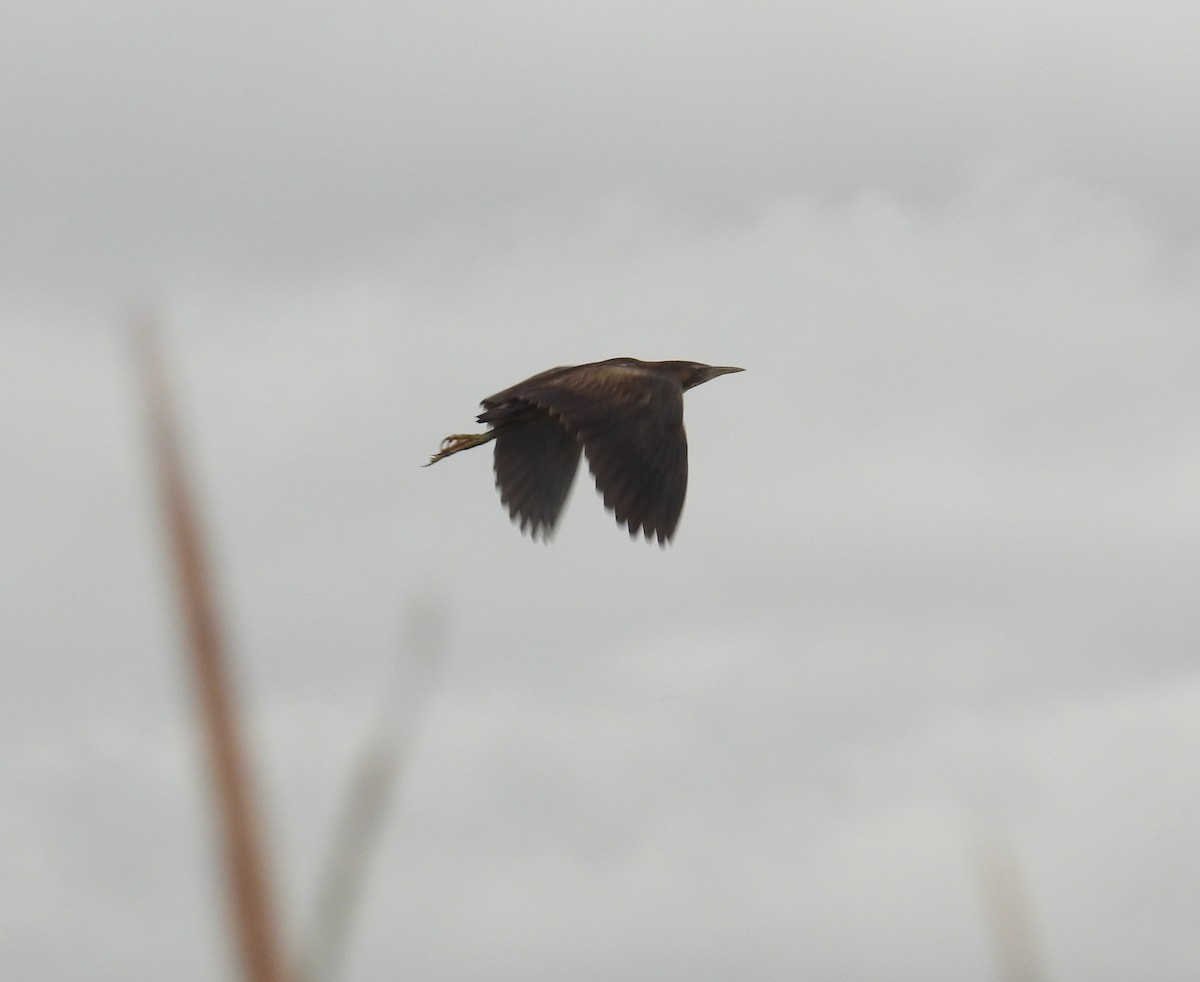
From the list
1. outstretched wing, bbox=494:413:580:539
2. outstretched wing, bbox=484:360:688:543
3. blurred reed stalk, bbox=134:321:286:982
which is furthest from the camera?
outstretched wing, bbox=494:413:580:539

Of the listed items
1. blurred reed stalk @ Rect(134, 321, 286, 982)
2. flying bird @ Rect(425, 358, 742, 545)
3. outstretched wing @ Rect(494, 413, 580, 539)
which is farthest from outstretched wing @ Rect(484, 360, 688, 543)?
blurred reed stalk @ Rect(134, 321, 286, 982)

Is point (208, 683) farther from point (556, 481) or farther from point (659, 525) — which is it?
point (556, 481)

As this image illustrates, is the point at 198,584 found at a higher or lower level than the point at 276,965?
higher

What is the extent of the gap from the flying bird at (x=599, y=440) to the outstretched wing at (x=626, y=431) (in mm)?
14

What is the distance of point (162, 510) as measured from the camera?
1.68 m

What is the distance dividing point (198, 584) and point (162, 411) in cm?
18

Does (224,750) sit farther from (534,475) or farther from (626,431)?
(534,475)

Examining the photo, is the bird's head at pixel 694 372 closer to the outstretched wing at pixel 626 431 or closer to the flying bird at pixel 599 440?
the flying bird at pixel 599 440

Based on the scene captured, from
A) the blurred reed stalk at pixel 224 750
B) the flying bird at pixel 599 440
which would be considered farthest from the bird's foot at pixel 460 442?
the blurred reed stalk at pixel 224 750

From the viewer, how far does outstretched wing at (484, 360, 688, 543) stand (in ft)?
86.0

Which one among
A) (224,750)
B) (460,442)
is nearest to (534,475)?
(460,442)

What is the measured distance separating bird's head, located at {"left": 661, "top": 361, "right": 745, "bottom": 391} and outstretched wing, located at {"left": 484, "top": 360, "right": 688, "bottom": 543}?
429cm

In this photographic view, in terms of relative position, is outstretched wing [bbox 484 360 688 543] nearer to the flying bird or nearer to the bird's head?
the flying bird

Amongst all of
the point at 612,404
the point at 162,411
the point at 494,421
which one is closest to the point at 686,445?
the point at 612,404
